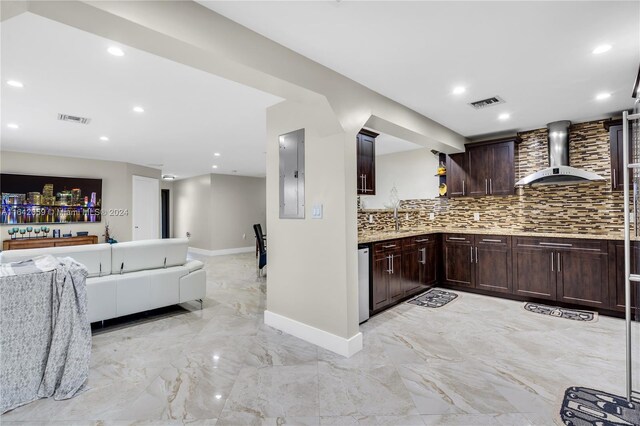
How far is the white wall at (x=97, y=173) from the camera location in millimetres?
6043

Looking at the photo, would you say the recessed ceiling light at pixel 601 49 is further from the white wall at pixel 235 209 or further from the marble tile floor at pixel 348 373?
the white wall at pixel 235 209

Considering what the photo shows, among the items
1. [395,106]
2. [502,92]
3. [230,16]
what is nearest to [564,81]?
[502,92]

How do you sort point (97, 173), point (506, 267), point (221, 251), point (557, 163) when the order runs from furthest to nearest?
point (221, 251) < point (97, 173) < point (506, 267) < point (557, 163)

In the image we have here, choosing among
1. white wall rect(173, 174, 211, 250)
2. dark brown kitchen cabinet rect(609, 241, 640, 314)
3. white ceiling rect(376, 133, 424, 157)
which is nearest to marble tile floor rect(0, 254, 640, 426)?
dark brown kitchen cabinet rect(609, 241, 640, 314)

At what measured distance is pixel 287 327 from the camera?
3.21 meters

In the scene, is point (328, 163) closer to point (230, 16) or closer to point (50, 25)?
point (230, 16)

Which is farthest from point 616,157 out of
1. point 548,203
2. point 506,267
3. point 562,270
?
point 506,267

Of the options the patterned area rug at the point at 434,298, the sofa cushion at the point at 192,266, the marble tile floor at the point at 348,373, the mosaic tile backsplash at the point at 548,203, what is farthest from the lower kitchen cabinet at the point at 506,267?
the sofa cushion at the point at 192,266

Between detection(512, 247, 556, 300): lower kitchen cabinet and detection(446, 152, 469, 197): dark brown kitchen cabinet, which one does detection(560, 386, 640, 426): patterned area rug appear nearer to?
detection(512, 247, 556, 300): lower kitchen cabinet

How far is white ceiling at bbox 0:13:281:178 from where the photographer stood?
2.33 metres

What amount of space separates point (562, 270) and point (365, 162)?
9.50ft

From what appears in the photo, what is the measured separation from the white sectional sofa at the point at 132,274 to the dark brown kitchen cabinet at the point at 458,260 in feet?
12.2

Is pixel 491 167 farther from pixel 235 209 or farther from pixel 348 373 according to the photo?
pixel 235 209

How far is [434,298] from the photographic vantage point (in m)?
4.41
